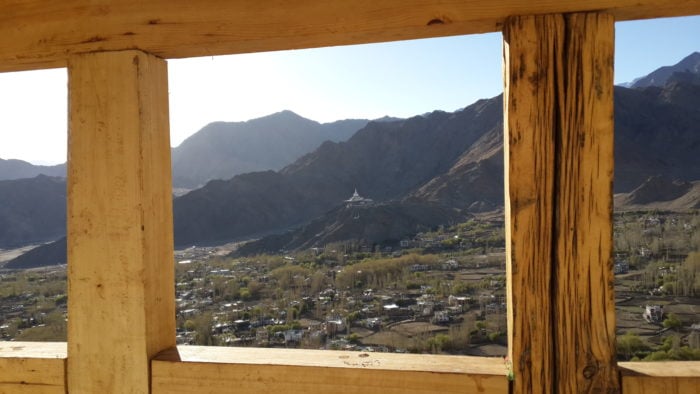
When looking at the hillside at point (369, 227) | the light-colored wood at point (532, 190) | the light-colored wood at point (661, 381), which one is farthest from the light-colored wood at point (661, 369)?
the hillside at point (369, 227)

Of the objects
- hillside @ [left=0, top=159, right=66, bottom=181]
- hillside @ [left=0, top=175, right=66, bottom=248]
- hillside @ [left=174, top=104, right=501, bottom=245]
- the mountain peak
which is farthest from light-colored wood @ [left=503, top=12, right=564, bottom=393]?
the mountain peak

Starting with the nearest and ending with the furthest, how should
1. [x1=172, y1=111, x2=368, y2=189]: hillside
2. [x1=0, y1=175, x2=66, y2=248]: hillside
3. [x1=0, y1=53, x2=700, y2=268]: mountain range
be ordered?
1. [x1=0, y1=53, x2=700, y2=268]: mountain range
2. [x1=0, y1=175, x2=66, y2=248]: hillside
3. [x1=172, y1=111, x2=368, y2=189]: hillside

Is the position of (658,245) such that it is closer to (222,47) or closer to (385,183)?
(222,47)

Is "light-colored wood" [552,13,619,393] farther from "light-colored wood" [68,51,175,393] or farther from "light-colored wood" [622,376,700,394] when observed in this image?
"light-colored wood" [68,51,175,393]

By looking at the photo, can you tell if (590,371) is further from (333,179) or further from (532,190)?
(333,179)

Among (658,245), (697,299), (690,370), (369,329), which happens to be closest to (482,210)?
(658,245)

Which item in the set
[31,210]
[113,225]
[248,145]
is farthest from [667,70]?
[113,225]
